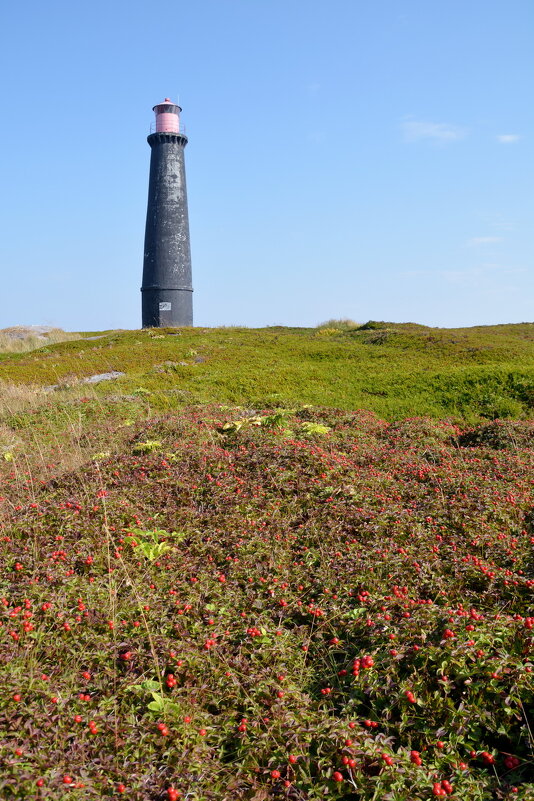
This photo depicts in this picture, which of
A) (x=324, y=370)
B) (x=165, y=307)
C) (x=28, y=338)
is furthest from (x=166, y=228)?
(x=324, y=370)

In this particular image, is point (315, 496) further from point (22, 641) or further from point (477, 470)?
point (22, 641)

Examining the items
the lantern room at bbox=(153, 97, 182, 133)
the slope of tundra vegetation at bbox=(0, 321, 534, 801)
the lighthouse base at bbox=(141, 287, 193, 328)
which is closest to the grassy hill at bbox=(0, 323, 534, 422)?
the slope of tundra vegetation at bbox=(0, 321, 534, 801)

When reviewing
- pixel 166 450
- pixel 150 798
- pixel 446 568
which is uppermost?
pixel 166 450

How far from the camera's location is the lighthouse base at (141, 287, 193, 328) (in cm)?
4331

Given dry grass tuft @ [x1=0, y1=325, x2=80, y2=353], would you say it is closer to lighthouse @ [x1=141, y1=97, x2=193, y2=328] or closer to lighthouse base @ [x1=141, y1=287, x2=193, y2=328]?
lighthouse base @ [x1=141, y1=287, x2=193, y2=328]

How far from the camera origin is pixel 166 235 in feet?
140

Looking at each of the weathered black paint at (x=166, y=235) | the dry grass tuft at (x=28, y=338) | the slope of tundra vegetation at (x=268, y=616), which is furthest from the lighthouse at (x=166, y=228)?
the slope of tundra vegetation at (x=268, y=616)

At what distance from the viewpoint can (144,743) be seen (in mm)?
4078

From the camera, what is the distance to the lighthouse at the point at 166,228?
42.8 metres

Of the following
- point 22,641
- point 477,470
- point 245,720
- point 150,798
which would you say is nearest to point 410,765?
point 245,720

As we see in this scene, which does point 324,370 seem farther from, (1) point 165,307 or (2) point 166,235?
(2) point 166,235

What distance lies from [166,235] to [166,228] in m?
0.57

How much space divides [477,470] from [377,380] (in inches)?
361

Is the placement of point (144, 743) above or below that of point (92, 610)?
below
